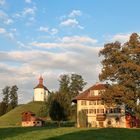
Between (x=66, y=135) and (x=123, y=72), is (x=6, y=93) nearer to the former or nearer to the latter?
(x=123, y=72)

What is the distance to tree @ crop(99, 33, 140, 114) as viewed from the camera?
6800 cm

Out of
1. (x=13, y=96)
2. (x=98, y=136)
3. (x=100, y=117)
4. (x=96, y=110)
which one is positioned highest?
(x=13, y=96)

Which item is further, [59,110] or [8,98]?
[8,98]

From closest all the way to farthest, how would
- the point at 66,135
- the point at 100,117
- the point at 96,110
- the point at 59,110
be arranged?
the point at 66,135 < the point at 59,110 < the point at 100,117 < the point at 96,110

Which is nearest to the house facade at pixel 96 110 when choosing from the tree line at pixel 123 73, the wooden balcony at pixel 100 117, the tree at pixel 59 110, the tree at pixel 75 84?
the wooden balcony at pixel 100 117

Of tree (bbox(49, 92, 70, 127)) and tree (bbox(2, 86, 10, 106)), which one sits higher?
tree (bbox(2, 86, 10, 106))

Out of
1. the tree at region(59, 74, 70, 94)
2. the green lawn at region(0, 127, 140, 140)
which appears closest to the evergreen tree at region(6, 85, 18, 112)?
the tree at region(59, 74, 70, 94)

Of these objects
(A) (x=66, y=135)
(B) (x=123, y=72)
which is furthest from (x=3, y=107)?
(A) (x=66, y=135)

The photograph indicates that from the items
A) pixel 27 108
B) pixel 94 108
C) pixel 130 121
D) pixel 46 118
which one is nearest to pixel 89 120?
pixel 94 108

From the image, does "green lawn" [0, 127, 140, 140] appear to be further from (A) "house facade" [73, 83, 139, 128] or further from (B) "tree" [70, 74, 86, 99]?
(B) "tree" [70, 74, 86, 99]

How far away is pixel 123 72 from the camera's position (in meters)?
71.6

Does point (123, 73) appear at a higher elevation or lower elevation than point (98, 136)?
higher

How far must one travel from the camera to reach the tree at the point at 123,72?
6800 cm

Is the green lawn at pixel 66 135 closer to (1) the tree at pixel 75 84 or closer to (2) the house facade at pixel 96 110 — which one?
(2) the house facade at pixel 96 110
